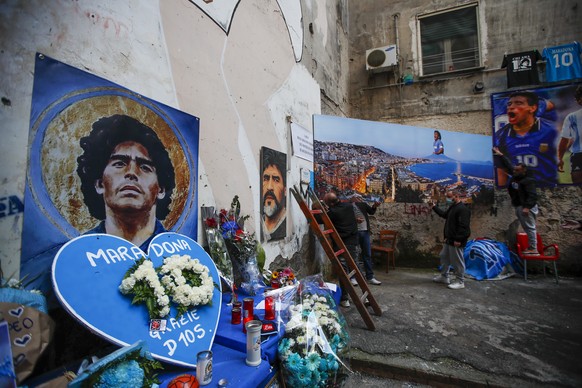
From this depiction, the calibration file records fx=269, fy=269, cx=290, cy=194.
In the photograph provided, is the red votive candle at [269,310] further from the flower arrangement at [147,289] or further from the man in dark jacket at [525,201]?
the man in dark jacket at [525,201]

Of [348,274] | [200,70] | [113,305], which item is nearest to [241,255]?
[113,305]

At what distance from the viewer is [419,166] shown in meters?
6.65

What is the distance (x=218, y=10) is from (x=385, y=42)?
711cm

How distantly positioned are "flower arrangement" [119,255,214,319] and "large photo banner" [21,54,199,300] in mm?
443

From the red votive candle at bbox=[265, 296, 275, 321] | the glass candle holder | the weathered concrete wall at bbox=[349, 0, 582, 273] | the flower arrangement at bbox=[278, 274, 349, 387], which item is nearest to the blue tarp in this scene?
the weathered concrete wall at bbox=[349, 0, 582, 273]

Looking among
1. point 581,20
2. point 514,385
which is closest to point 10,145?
point 514,385

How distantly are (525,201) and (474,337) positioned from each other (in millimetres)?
4244

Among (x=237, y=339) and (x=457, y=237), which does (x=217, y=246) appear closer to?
(x=237, y=339)

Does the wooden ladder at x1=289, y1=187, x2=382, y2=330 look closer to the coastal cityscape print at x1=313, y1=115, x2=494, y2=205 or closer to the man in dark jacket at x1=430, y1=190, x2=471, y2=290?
the man in dark jacket at x1=430, y1=190, x2=471, y2=290

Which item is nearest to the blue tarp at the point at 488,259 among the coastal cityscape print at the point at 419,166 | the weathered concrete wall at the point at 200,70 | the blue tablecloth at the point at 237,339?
the coastal cityscape print at the point at 419,166

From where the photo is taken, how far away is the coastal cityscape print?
6488 mm

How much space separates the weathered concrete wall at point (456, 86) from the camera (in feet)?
21.2

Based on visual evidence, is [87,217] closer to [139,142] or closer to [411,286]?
[139,142]

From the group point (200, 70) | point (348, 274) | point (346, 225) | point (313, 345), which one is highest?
point (200, 70)
